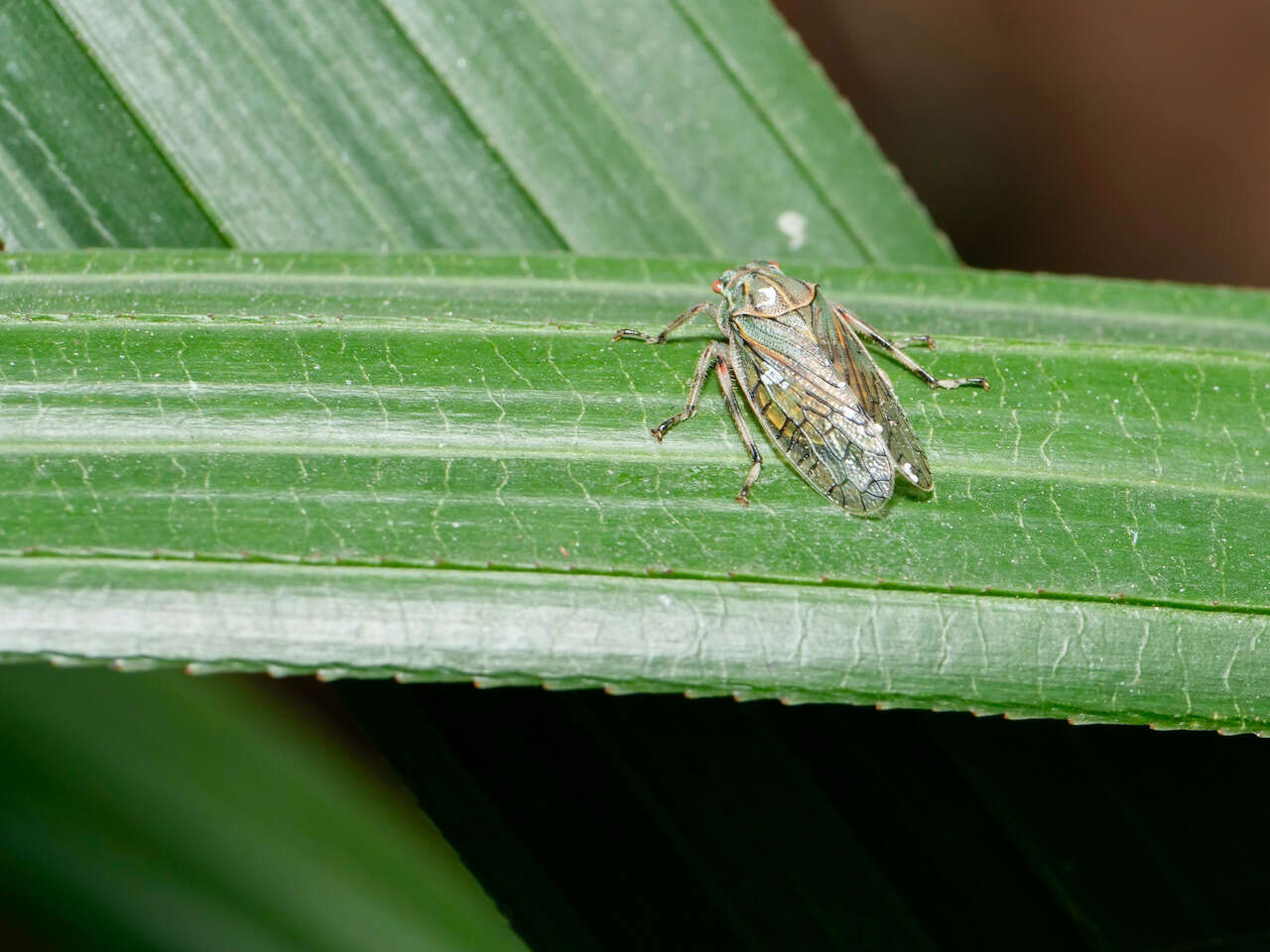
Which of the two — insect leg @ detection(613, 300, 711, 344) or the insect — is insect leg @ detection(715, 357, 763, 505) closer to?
the insect

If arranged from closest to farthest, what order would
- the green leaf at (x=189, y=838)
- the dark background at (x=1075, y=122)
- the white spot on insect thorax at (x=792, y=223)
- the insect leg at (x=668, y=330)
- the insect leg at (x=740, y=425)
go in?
1. the insect leg at (x=740, y=425)
2. the insect leg at (x=668, y=330)
3. the green leaf at (x=189, y=838)
4. the white spot on insect thorax at (x=792, y=223)
5. the dark background at (x=1075, y=122)

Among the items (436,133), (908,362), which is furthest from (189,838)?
(908,362)

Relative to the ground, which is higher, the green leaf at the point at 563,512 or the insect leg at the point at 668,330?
the insect leg at the point at 668,330

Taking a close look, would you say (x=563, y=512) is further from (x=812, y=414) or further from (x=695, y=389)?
(x=812, y=414)

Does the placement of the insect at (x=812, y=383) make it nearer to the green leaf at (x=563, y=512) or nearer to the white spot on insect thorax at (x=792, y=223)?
the green leaf at (x=563, y=512)

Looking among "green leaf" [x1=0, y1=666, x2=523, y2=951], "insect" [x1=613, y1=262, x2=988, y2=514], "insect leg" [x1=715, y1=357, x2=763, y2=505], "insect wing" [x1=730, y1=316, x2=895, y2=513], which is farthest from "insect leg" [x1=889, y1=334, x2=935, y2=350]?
"green leaf" [x1=0, y1=666, x2=523, y2=951]

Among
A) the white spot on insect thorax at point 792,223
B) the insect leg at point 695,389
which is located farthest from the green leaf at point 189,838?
the white spot on insect thorax at point 792,223

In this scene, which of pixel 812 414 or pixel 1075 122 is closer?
pixel 812 414
